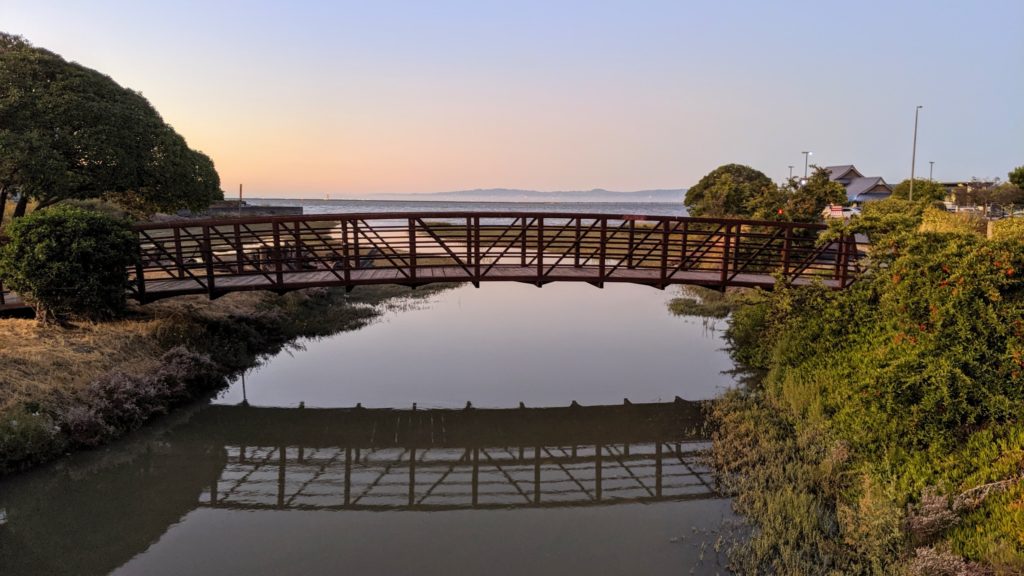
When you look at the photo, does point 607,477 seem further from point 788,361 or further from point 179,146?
point 179,146

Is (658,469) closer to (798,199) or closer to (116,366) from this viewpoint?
(116,366)

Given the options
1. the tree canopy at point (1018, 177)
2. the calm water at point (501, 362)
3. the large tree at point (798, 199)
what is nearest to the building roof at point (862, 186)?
the tree canopy at point (1018, 177)

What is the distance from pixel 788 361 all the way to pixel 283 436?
30.5 ft

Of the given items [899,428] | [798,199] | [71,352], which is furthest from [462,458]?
[798,199]

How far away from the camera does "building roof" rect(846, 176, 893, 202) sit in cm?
6512

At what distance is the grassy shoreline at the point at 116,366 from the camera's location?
8297 millimetres

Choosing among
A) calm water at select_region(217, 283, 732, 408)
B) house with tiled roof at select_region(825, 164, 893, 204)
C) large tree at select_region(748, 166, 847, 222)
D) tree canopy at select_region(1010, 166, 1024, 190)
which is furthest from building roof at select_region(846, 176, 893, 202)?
calm water at select_region(217, 283, 732, 408)

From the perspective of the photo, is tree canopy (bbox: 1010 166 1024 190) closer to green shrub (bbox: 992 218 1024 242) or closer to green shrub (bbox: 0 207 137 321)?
green shrub (bbox: 992 218 1024 242)

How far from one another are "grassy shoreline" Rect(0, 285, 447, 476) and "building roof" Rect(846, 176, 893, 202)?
66294mm

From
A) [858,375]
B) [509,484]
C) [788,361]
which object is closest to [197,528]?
[509,484]

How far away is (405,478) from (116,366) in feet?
19.2

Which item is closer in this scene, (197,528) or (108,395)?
(197,528)

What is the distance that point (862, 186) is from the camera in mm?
69188

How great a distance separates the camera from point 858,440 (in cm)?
784
